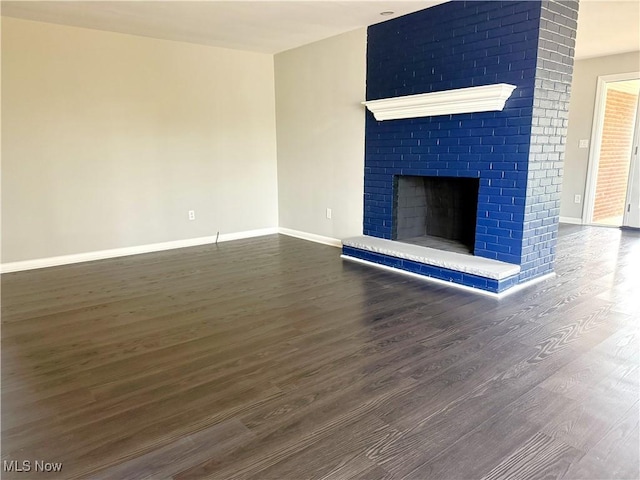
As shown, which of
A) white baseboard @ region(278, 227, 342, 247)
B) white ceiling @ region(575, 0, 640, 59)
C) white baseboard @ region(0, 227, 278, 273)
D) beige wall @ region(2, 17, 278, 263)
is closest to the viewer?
white ceiling @ region(575, 0, 640, 59)

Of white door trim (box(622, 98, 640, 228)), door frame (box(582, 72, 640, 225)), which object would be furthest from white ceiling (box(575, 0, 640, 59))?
white door trim (box(622, 98, 640, 228))

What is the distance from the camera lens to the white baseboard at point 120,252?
4223 mm

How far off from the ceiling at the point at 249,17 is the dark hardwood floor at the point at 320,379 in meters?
2.38

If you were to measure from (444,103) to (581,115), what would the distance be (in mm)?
3997

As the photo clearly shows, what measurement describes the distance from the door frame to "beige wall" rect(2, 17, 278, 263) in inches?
183

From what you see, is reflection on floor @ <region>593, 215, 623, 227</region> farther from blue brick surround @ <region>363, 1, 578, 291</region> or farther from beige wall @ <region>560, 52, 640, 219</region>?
blue brick surround @ <region>363, 1, 578, 291</region>

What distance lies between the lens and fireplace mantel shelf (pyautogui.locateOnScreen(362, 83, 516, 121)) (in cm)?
331

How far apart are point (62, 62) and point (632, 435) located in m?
5.18

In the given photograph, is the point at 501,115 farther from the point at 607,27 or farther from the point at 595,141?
the point at 595,141

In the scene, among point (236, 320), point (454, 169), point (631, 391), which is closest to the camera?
point (631, 391)

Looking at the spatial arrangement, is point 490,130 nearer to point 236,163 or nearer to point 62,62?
point 236,163

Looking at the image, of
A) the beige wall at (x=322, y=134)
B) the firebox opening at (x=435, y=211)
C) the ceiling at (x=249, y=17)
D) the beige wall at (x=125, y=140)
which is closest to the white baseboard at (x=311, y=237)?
the beige wall at (x=322, y=134)

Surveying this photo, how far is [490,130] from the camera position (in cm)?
350

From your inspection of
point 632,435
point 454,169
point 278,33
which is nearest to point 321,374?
point 632,435
